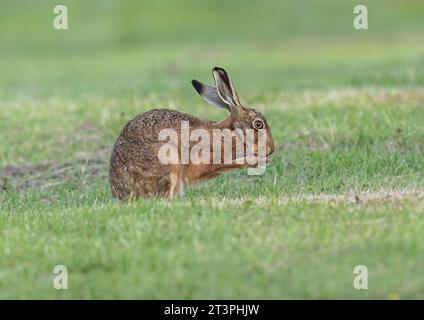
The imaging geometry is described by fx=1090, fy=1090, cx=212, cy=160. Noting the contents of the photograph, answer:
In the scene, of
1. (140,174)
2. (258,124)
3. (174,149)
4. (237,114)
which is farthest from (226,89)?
(140,174)

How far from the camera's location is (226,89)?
10672 millimetres

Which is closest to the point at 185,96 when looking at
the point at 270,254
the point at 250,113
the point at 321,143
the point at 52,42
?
the point at 321,143

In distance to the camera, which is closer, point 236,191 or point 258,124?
point 258,124

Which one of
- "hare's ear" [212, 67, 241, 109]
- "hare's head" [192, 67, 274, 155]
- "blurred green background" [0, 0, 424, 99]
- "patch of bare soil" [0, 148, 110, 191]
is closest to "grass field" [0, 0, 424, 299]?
"patch of bare soil" [0, 148, 110, 191]

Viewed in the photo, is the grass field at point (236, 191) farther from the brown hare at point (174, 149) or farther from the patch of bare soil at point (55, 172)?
the brown hare at point (174, 149)

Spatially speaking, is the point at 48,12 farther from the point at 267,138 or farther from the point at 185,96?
the point at 267,138

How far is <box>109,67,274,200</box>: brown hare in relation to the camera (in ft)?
33.8

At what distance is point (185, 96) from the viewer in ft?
57.8

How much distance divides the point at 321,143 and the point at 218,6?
25.0 m

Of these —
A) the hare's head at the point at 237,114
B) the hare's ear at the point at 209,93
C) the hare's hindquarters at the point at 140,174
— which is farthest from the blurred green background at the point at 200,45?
the hare's hindquarters at the point at 140,174

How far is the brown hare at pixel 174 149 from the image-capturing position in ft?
33.8

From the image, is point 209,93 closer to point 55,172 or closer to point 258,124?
point 258,124

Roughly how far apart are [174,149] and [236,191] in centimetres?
125
